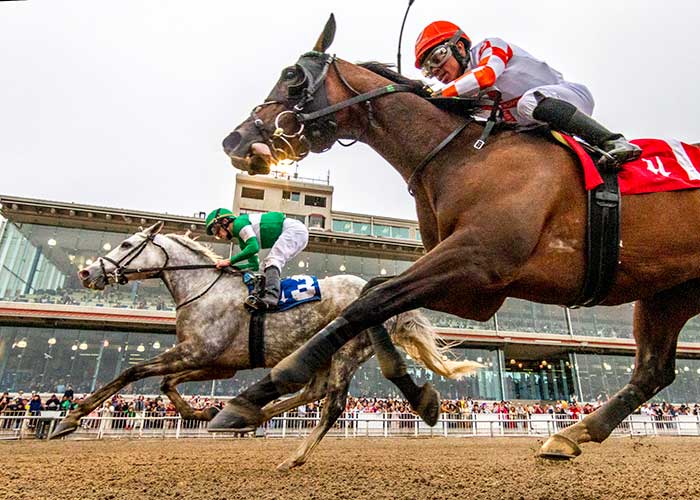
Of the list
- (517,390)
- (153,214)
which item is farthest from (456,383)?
(153,214)

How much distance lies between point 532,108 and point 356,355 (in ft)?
11.7

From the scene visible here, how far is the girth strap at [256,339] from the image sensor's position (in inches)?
214

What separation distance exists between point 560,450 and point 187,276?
4.83 m

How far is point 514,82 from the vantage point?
315 centimetres

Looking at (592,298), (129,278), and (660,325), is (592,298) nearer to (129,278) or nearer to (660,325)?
(660,325)

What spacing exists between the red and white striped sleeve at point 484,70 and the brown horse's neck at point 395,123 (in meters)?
0.20

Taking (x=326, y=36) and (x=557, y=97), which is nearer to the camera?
(x=557, y=97)

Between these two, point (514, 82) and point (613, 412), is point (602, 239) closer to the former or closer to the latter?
point (514, 82)

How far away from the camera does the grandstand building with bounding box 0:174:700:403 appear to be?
22.0m

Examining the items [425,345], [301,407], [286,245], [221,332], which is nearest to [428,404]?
[425,345]

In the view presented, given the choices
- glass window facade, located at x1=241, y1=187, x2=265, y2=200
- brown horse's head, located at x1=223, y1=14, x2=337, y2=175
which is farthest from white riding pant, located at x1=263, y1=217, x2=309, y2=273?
glass window facade, located at x1=241, y1=187, x2=265, y2=200

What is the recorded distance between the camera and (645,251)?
2578 millimetres

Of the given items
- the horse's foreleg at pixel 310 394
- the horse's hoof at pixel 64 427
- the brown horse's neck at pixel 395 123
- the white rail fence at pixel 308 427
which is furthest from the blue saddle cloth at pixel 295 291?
the white rail fence at pixel 308 427

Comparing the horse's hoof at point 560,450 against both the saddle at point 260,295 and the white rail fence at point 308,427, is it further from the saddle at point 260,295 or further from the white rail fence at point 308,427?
the white rail fence at point 308,427
